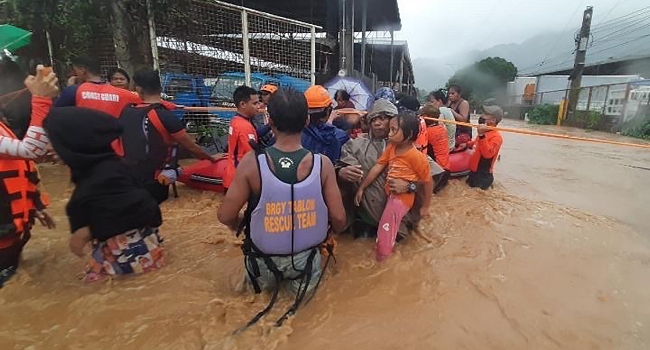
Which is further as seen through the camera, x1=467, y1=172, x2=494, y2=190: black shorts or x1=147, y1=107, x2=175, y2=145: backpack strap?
x1=467, y1=172, x2=494, y2=190: black shorts

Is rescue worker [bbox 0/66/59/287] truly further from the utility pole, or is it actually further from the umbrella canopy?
the utility pole

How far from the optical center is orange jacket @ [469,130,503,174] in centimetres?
532

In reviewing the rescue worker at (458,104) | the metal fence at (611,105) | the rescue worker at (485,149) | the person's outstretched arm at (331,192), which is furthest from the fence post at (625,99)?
the person's outstretched arm at (331,192)

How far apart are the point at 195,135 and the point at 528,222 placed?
18.2 feet

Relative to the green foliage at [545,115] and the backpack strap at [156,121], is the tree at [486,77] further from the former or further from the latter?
the backpack strap at [156,121]

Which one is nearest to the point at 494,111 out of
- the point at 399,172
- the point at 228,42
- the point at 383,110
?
the point at 383,110

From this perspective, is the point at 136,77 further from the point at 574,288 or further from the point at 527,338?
the point at 574,288

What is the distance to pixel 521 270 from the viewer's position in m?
3.07

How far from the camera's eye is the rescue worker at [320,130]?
2.97 m

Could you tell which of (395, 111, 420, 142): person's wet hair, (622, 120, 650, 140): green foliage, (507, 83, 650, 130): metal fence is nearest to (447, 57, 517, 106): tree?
(507, 83, 650, 130): metal fence

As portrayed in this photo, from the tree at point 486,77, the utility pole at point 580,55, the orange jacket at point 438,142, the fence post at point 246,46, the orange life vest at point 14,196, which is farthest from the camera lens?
the tree at point 486,77

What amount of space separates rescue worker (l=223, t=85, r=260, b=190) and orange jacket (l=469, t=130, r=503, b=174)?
3.26 metres

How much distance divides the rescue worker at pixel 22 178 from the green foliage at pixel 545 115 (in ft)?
87.9

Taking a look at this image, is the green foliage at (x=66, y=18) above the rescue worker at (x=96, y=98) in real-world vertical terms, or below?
above
